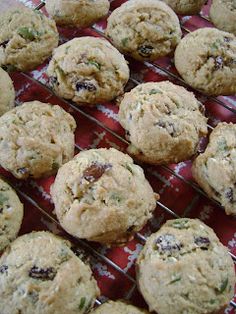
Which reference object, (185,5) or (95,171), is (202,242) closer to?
(95,171)

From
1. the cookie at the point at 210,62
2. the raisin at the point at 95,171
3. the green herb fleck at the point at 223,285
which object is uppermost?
the cookie at the point at 210,62

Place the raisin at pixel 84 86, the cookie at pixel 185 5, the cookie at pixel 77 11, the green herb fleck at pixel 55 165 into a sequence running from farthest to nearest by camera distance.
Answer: the cookie at pixel 185 5 < the cookie at pixel 77 11 < the raisin at pixel 84 86 < the green herb fleck at pixel 55 165

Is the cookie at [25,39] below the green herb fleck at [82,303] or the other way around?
the other way around

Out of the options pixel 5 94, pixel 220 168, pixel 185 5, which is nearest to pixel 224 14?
pixel 185 5

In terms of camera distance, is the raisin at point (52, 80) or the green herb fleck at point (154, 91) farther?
the raisin at point (52, 80)

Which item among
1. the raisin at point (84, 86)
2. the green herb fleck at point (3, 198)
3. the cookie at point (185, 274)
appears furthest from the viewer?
the raisin at point (84, 86)

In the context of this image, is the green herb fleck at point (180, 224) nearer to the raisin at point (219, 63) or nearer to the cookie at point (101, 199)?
the cookie at point (101, 199)

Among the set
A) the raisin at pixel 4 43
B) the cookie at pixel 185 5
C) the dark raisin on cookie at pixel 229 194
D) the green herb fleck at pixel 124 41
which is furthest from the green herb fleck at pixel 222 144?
the raisin at pixel 4 43

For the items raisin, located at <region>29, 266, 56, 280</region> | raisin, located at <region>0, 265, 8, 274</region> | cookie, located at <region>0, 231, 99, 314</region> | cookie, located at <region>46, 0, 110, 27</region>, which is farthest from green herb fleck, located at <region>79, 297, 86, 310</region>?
cookie, located at <region>46, 0, 110, 27</region>
